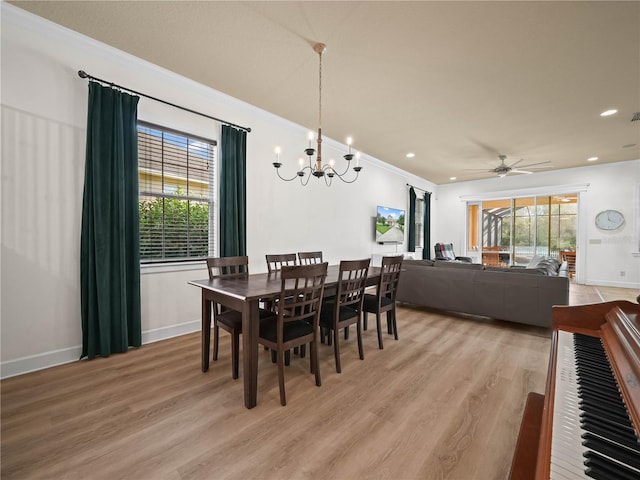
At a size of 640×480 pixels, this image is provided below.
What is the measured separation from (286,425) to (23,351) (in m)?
2.31

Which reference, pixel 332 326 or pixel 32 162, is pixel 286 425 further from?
pixel 32 162

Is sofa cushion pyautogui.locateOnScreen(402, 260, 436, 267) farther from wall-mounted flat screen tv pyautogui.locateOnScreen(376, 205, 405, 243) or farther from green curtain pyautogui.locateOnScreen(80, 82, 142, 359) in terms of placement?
green curtain pyautogui.locateOnScreen(80, 82, 142, 359)

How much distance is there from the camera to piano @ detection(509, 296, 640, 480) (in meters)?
0.63

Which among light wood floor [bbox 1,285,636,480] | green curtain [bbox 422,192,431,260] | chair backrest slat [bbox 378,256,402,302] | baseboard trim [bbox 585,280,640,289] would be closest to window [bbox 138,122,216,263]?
light wood floor [bbox 1,285,636,480]

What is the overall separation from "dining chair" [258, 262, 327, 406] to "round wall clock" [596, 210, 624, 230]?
784 cm

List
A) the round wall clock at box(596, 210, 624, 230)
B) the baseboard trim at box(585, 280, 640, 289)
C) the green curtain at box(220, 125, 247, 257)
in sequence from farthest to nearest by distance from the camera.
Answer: the round wall clock at box(596, 210, 624, 230) → the baseboard trim at box(585, 280, 640, 289) → the green curtain at box(220, 125, 247, 257)

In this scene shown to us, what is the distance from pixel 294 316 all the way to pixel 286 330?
14 cm

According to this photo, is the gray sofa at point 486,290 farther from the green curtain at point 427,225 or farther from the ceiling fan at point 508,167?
the green curtain at point 427,225

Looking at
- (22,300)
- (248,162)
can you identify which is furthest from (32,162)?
(248,162)

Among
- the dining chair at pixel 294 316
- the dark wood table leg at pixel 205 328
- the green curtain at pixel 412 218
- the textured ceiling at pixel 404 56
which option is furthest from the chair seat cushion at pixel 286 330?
the green curtain at pixel 412 218

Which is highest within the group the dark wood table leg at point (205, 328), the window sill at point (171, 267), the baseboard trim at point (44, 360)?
the window sill at point (171, 267)

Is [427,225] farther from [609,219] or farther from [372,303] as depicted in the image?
[372,303]

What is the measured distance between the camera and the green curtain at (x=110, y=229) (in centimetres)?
256

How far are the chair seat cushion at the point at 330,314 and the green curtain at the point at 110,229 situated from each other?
6.09ft
